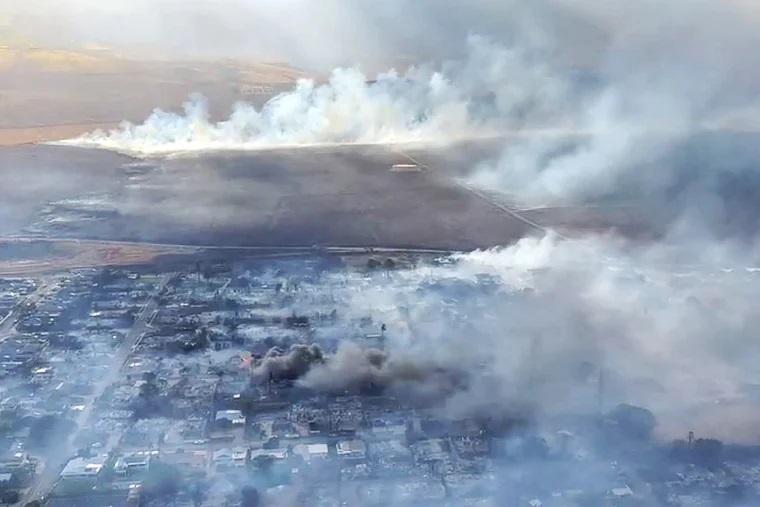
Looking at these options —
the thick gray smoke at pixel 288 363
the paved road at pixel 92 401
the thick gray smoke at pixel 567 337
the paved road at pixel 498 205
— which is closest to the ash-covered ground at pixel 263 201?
the paved road at pixel 498 205

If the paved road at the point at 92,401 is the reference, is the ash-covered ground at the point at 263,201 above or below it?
above

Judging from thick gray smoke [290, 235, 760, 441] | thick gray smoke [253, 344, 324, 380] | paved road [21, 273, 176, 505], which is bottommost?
paved road [21, 273, 176, 505]

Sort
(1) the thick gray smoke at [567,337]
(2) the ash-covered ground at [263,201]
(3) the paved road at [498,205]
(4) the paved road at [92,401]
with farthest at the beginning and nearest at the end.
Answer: (3) the paved road at [498,205] → (2) the ash-covered ground at [263,201] → (1) the thick gray smoke at [567,337] → (4) the paved road at [92,401]

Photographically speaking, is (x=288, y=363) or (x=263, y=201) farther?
(x=263, y=201)

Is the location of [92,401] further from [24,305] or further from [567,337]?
[567,337]

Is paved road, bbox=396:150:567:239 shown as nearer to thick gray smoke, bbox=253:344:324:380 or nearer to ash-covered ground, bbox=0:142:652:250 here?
ash-covered ground, bbox=0:142:652:250

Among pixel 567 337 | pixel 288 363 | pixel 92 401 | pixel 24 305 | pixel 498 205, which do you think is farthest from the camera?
pixel 498 205

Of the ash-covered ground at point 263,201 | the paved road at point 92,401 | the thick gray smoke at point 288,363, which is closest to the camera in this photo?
the paved road at point 92,401

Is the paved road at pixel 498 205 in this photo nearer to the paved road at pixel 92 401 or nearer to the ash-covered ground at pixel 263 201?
the ash-covered ground at pixel 263 201

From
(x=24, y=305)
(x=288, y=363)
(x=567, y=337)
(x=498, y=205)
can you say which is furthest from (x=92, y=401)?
(x=498, y=205)

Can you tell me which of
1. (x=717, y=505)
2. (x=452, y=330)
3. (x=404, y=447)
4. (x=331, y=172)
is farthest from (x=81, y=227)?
(x=717, y=505)

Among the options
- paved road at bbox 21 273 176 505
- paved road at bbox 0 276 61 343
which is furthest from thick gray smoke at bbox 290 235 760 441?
paved road at bbox 0 276 61 343
